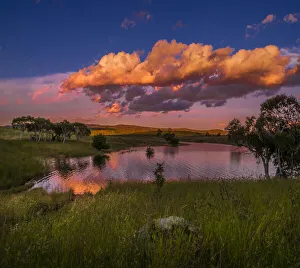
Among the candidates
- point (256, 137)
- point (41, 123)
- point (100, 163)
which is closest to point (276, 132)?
point (256, 137)

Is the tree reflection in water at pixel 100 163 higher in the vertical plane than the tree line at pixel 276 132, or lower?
lower

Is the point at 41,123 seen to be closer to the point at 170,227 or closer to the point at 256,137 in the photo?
the point at 256,137

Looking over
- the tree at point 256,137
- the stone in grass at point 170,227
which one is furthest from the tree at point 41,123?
the stone in grass at point 170,227

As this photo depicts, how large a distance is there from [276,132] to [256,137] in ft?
8.68

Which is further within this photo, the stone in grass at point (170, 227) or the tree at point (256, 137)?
the tree at point (256, 137)

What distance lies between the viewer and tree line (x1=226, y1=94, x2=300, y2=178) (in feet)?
111

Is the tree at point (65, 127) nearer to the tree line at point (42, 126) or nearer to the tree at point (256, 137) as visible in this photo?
the tree line at point (42, 126)

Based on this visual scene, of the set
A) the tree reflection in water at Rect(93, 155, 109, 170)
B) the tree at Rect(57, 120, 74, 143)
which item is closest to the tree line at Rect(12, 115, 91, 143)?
the tree at Rect(57, 120, 74, 143)

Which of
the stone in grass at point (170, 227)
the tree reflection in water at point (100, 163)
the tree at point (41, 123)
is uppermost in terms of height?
the tree at point (41, 123)

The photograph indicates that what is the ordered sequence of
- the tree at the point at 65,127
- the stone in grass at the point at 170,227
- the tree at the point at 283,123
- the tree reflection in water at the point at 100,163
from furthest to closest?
the tree at the point at 65,127 < the tree reflection in water at the point at 100,163 < the tree at the point at 283,123 < the stone in grass at the point at 170,227

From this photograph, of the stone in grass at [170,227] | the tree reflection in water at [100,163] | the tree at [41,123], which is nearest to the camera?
the stone in grass at [170,227]

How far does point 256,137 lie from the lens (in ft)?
117

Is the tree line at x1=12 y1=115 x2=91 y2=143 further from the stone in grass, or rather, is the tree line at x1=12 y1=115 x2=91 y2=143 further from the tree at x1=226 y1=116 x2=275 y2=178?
the stone in grass

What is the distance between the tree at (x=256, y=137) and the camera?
34875mm
